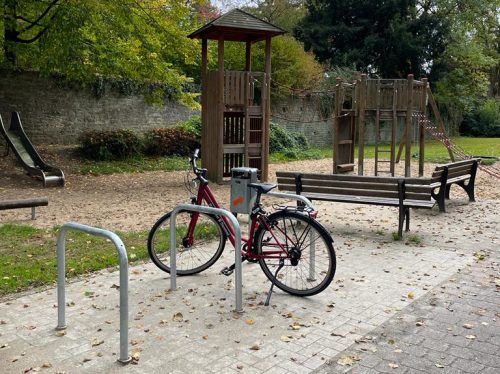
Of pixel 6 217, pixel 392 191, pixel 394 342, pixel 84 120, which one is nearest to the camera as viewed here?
pixel 394 342

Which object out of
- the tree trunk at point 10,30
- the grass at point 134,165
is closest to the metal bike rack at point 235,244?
the grass at point 134,165

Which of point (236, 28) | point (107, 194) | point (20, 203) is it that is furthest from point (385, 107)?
point (20, 203)

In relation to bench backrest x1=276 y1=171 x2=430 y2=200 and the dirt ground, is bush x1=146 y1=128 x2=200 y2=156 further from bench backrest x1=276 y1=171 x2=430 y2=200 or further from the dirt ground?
bench backrest x1=276 y1=171 x2=430 y2=200

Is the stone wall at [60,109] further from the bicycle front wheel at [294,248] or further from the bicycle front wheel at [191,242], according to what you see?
the bicycle front wheel at [294,248]

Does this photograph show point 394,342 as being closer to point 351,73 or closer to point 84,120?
point 84,120

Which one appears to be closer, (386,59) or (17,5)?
(17,5)

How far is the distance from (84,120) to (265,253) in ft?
49.9

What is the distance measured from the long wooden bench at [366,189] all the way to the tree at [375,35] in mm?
24044

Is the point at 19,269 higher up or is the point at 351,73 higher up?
the point at 351,73

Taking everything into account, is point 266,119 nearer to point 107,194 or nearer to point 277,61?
point 107,194

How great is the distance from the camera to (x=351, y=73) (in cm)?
2950

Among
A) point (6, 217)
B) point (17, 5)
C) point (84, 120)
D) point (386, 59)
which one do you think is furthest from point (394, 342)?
point (386, 59)

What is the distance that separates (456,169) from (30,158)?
976cm

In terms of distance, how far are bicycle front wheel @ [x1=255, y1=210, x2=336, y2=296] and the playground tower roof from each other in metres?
7.86
